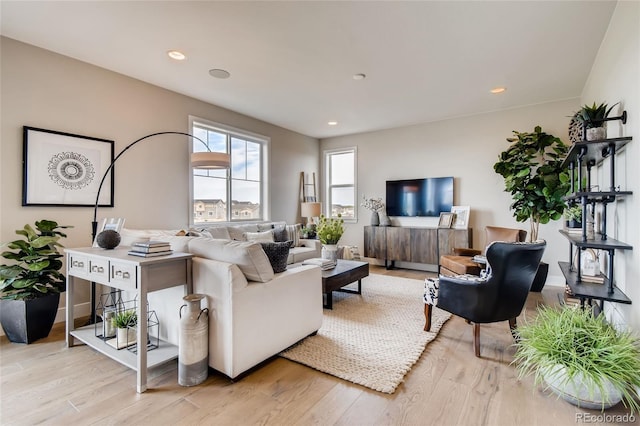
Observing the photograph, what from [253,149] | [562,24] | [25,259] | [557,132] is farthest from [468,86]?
[25,259]

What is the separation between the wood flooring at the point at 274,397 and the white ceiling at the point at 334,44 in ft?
8.97

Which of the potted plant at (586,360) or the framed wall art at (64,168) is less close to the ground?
the framed wall art at (64,168)

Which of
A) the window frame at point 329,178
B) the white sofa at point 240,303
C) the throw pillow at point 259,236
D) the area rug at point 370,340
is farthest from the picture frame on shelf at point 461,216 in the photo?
the white sofa at point 240,303

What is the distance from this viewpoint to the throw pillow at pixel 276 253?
7.65 ft

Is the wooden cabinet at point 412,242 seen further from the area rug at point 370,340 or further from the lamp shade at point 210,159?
the lamp shade at point 210,159

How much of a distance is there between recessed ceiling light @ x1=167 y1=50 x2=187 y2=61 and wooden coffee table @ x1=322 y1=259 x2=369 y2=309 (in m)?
2.72

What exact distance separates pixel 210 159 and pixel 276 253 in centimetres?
156

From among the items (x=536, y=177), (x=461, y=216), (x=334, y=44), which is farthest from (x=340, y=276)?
(x=536, y=177)

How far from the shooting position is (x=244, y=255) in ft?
6.82

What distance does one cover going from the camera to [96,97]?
10.8 ft

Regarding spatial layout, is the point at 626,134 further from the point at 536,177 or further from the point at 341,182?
the point at 341,182

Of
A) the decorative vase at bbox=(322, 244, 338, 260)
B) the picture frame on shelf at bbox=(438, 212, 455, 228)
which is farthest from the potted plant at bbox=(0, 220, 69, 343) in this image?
the picture frame on shelf at bbox=(438, 212, 455, 228)

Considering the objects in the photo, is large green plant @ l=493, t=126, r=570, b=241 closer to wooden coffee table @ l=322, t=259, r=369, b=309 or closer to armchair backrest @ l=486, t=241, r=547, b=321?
armchair backrest @ l=486, t=241, r=547, b=321

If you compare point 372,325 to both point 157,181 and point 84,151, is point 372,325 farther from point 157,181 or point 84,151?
point 84,151
